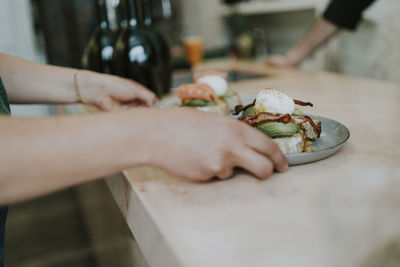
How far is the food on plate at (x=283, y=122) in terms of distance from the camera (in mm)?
622

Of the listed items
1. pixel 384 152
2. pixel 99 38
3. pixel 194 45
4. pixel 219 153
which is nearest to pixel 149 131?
pixel 219 153

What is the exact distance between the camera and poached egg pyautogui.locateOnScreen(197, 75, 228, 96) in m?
0.96

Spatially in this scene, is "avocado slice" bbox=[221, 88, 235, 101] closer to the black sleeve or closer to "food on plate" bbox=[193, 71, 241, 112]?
"food on plate" bbox=[193, 71, 241, 112]

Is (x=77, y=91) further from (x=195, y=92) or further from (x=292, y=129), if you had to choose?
(x=292, y=129)

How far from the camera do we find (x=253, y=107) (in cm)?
72

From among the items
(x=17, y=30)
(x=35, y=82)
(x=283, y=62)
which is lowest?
(x=283, y=62)

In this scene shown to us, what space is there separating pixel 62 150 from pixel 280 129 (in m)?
0.35

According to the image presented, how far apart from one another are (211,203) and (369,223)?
203mm

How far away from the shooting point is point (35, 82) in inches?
36.7

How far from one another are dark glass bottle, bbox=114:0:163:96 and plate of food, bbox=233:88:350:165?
2.00 ft

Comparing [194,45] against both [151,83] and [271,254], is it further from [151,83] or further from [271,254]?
[271,254]

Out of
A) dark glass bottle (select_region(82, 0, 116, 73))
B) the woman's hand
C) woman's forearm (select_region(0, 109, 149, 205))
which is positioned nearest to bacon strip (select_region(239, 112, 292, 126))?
woman's forearm (select_region(0, 109, 149, 205))

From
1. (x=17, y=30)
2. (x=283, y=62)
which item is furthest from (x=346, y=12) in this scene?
(x=17, y=30)

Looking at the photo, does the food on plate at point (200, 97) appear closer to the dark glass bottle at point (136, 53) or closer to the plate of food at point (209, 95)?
the plate of food at point (209, 95)
